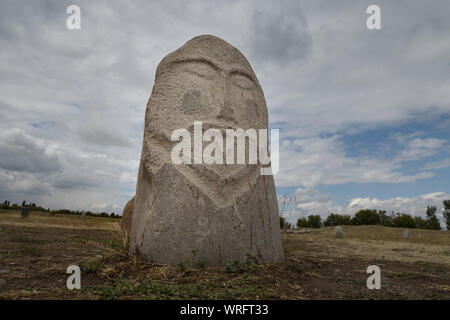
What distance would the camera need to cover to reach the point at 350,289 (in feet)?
12.2

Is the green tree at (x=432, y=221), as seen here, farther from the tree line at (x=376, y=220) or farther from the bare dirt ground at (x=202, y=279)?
the bare dirt ground at (x=202, y=279)

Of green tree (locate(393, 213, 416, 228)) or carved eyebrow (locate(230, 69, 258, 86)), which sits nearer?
carved eyebrow (locate(230, 69, 258, 86))

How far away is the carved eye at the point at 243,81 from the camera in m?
5.07

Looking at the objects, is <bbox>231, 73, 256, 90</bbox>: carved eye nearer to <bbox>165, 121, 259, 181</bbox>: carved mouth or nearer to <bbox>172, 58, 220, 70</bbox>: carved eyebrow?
<bbox>172, 58, 220, 70</bbox>: carved eyebrow

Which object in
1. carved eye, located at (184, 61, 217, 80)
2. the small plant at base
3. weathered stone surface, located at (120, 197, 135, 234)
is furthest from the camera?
weathered stone surface, located at (120, 197, 135, 234)

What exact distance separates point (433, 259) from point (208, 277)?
5232 mm

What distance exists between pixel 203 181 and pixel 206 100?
4.00 ft

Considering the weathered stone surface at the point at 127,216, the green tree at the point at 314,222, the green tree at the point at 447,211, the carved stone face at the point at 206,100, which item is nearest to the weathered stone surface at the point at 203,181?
the carved stone face at the point at 206,100

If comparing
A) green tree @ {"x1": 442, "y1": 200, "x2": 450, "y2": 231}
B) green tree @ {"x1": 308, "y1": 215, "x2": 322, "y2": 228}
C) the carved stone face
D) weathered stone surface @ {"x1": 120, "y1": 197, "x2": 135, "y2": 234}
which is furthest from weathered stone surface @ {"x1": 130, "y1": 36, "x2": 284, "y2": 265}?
green tree @ {"x1": 442, "y1": 200, "x2": 450, "y2": 231}

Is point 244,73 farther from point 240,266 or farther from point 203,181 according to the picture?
point 240,266

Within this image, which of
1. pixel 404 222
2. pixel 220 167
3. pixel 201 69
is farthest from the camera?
pixel 404 222

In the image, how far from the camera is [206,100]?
464 cm

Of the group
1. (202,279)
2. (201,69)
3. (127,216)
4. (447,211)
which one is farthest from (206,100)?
(447,211)

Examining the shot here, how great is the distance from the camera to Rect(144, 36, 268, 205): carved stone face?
4359 mm
